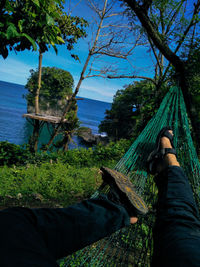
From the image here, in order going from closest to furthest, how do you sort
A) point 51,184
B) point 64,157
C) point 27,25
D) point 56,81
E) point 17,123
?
point 27,25
point 51,184
point 64,157
point 56,81
point 17,123

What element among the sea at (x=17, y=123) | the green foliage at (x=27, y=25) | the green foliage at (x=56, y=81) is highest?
the green foliage at (x=56, y=81)

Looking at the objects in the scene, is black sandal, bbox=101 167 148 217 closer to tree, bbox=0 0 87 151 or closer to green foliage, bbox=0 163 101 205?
tree, bbox=0 0 87 151

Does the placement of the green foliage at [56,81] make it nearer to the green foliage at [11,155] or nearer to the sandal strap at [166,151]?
the green foliage at [11,155]

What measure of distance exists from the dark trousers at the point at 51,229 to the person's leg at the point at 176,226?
6.6 inches

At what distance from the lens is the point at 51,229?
57cm

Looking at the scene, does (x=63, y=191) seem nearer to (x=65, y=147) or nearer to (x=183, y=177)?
(x=183, y=177)

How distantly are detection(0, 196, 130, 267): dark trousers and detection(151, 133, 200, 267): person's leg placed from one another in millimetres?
166

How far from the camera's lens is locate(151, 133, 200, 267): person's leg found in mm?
530

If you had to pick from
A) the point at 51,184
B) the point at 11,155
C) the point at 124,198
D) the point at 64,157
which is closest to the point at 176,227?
the point at 124,198

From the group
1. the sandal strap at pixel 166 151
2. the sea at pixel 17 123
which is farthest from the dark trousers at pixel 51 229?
the sea at pixel 17 123

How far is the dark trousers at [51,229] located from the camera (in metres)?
0.43

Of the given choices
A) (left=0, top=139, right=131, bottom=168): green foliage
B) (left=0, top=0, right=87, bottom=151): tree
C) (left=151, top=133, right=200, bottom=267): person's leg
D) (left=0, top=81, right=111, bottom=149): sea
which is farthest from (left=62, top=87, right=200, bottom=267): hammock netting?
(left=0, top=81, right=111, bottom=149): sea

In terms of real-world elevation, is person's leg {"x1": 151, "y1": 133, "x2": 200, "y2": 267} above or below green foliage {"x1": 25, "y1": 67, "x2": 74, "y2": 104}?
below

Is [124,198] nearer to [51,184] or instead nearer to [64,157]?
[51,184]
